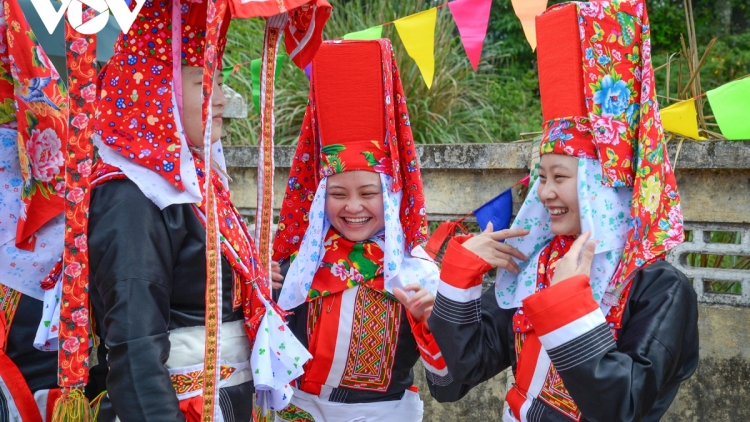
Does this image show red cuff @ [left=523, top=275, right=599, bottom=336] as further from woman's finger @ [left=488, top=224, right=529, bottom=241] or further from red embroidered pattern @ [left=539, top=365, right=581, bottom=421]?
woman's finger @ [left=488, top=224, right=529, bottom=241]

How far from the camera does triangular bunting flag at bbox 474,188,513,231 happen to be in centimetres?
331

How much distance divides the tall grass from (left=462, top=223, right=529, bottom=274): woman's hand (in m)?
3.84

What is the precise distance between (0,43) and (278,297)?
4.22 feet

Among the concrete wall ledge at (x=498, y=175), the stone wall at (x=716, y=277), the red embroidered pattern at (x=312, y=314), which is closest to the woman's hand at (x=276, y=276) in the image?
the red embroidered pattern at (x=312, y=314)

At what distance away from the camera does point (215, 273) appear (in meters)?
1.98

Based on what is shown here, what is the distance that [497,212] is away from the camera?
3.36 meters

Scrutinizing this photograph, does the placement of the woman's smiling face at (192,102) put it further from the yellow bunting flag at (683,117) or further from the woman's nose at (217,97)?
the yellow bunting flag at (683,117)

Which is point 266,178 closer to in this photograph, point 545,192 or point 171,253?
point 171,253

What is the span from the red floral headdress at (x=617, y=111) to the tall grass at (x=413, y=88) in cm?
390

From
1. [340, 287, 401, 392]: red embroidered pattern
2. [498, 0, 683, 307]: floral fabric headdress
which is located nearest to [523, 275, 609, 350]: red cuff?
[498, 0, 683, 307]: floral fabric headdress

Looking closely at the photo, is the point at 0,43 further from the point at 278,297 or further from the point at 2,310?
the point at 278,297

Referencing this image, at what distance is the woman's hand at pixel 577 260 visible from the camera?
6.86 feet

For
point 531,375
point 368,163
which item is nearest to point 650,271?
point 531,375
